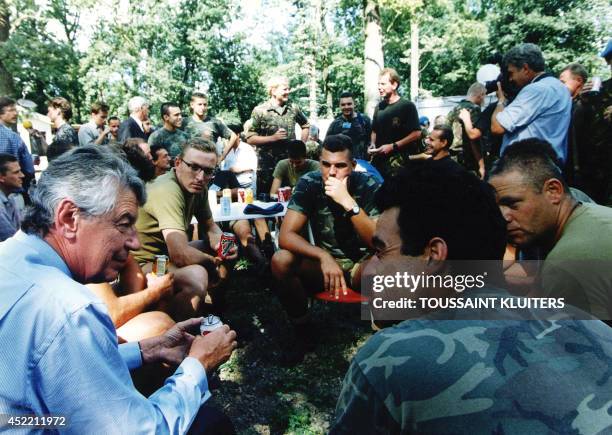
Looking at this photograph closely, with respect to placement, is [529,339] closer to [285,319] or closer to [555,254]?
[555,254]

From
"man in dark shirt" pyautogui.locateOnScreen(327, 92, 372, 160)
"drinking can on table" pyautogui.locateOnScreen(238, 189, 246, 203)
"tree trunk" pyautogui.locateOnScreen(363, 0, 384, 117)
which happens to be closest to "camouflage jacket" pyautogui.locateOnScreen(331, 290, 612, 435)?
"drinking can on table" pyautogui.locateOnScreen(238, 189, 246, 203)

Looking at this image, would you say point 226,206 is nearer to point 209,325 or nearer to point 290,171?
point 290,171

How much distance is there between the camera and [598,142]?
4.05 metres

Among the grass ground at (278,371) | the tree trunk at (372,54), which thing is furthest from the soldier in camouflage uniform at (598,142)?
the tree trunk at (372,54)

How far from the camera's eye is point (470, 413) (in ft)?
2.82

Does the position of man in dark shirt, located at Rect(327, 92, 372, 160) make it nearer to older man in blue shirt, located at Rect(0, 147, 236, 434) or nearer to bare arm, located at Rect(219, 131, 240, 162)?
bare arm, located at Rect(219, 131, 240, 162)

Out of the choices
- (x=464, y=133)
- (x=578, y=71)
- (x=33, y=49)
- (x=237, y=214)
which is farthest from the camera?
(x=33, y=49)

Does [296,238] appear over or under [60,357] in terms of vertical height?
under

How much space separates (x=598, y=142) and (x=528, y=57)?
1.13 metres

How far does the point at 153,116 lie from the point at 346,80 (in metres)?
14.2

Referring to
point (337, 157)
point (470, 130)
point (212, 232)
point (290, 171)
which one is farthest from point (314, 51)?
point (337, 157)

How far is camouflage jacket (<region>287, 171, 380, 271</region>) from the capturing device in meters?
3.45

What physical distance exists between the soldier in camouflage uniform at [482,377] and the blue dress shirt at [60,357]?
1.94ft

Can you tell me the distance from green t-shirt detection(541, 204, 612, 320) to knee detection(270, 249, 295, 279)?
1855mm
